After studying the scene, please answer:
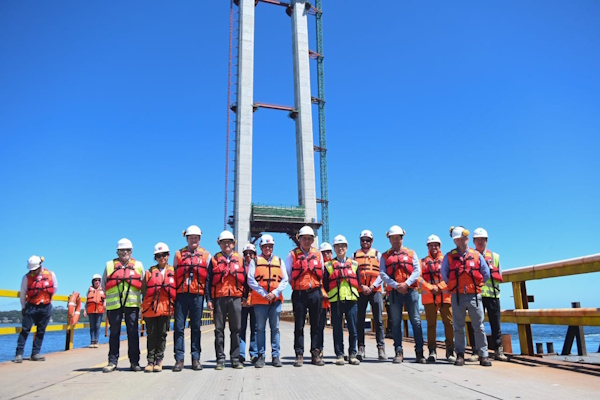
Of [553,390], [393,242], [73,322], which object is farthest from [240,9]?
[553,390]

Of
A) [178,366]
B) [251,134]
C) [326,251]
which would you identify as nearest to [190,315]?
[178,366]

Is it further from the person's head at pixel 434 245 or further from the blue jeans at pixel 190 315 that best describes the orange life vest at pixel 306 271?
the person's head at pixel 434 245

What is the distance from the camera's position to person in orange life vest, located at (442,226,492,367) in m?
6.43

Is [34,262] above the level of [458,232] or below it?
below

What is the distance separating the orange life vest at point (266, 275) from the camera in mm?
6609

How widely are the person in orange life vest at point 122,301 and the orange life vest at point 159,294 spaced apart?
14 centimetres

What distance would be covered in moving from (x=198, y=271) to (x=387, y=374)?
2.72 m

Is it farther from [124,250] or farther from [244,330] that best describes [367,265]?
[124,250]

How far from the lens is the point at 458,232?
6.60m

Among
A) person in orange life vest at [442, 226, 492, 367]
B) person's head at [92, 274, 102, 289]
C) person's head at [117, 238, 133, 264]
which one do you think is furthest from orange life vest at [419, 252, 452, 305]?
person's head at [92, 274, 102, 289]

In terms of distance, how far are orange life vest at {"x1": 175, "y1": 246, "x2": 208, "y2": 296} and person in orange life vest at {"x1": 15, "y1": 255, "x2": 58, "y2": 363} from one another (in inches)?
117

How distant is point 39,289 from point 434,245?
6422 mm

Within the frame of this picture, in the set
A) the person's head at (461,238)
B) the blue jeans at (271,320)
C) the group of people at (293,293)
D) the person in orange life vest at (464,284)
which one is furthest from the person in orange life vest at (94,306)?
the person's head at (461,238)

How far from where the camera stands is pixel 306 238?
22.2 feet
